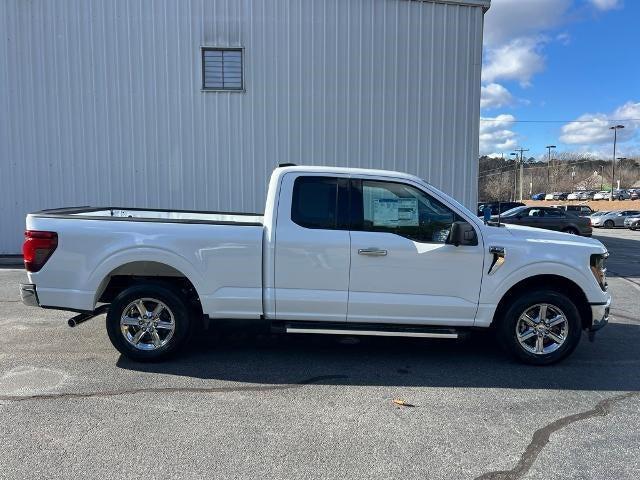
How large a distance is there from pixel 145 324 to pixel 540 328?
3962 mm

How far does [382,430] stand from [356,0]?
34.8 ft

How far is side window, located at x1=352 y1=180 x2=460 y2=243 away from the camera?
15.4 ft

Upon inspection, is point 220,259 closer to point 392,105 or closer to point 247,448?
point 247,448

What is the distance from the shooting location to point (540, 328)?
4.83 metres

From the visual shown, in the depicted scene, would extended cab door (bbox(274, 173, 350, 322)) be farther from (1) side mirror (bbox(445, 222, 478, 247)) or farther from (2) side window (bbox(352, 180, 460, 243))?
(1) side mirror (bbox(445, 222, 478, 247))

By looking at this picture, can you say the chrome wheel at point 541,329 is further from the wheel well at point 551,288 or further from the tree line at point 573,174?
the tree line at point 573,174

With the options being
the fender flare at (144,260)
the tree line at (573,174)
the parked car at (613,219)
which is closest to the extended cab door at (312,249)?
the fender flare at (144,260)

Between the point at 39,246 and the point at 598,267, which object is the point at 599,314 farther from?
the point at 39,246

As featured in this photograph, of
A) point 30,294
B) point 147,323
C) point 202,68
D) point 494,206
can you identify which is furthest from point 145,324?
point 494,206

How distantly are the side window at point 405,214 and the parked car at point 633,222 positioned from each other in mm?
37293

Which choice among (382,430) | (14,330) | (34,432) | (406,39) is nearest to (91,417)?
(34,432)

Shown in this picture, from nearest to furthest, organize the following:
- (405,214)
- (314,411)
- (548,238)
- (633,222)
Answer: (314,411) < (405,214) < (548,238) < (633,222)

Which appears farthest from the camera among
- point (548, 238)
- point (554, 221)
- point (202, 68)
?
point (554, 221)

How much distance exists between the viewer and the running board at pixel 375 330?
4.71 meters
